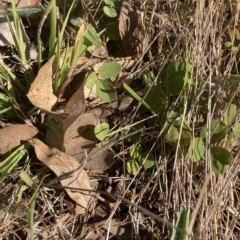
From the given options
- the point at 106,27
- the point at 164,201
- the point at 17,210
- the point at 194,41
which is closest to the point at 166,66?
the point at 194,41

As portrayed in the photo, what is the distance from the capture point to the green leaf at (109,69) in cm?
144

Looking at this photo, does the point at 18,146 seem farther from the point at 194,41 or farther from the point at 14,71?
the point at 194,41

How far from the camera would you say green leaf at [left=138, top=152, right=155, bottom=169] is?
1.49 metres

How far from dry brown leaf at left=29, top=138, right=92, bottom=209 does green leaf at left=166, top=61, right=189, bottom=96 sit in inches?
16.2

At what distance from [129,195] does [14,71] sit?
0.60 m

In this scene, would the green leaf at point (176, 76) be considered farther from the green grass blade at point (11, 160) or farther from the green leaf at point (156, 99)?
the green grass blade at point (11, 160)

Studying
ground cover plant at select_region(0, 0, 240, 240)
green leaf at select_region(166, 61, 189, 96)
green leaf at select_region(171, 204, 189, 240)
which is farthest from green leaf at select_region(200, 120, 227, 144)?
green leaf at select_region(171, 204, 189, 240)

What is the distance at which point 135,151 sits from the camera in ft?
4.92

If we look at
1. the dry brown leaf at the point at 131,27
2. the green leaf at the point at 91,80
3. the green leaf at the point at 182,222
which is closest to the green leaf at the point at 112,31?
the dry brown leaf at the point at 131,27

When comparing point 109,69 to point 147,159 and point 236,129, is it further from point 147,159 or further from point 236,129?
point 236,129

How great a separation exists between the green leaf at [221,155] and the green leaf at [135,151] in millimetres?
254

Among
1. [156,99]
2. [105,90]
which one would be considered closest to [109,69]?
[105,90]

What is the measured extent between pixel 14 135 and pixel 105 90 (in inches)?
13.7

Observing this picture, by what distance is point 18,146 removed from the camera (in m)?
1.46
